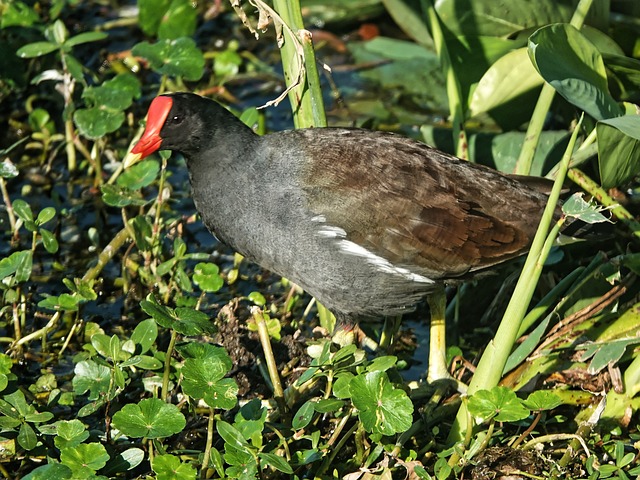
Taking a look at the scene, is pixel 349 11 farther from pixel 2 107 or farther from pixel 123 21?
pixel 2 107

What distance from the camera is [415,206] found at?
10.2 feet

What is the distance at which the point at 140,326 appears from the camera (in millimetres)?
3068

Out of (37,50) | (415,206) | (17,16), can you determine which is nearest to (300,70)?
(415,206)

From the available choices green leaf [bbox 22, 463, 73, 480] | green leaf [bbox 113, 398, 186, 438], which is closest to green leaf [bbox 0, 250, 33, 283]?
green leaf [bbox 113, 398, 186, 438]

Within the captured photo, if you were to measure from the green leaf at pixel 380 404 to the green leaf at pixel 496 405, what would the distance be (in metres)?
0.21

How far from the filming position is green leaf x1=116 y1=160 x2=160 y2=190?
3.68m

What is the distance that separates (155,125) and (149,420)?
1.01m

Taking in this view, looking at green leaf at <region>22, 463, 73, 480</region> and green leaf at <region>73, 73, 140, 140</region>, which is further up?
green leaf at <region>73, 73, 140, 140</region>

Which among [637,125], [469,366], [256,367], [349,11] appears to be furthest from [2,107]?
[637,125]

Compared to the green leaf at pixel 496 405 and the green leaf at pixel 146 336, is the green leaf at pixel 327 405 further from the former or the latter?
the green leaf at pixel 146 336

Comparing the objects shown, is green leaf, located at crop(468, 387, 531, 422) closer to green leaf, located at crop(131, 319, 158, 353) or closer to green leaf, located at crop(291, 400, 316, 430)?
green leaf, located at crop(291, 400, 316, 430)

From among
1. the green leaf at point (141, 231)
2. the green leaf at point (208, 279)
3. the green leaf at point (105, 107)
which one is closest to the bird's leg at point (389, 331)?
the green leaf at point (208, 279)

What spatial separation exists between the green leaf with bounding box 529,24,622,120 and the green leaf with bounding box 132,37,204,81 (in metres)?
1.66

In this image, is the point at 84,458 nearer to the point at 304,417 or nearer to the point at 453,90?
the point at 304,417
